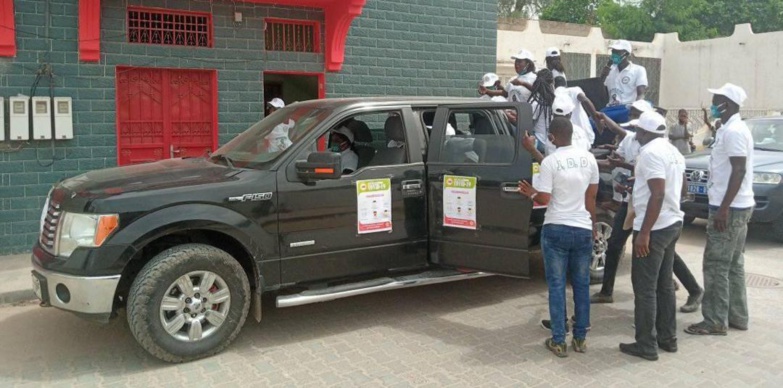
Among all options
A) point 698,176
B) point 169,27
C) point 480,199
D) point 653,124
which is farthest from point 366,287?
point 698,176

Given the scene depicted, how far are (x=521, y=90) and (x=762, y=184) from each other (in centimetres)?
375

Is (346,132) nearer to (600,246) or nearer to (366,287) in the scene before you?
(366,287)

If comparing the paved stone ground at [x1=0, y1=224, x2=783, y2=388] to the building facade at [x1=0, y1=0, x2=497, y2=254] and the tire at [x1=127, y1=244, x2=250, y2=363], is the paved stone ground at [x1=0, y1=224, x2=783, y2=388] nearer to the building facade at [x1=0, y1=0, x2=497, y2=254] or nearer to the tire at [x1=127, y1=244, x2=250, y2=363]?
the tire at [x1=127, y1=244, x2=250, y2=363]

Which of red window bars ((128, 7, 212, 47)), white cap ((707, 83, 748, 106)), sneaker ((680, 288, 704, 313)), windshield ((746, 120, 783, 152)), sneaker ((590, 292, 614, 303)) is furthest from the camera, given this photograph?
windshield ((746, 120, 783, 152))

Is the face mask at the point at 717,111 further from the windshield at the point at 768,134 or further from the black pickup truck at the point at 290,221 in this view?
the windshield at the point at 768,134

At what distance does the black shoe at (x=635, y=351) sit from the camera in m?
4.59

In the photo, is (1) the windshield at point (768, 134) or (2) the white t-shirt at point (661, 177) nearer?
(2) the white t-shirt at point (661, 177)

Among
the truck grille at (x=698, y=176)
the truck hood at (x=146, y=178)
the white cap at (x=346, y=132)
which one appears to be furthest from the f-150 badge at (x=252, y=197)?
the truck grille at (x=698, y=176)

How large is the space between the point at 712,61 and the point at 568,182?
1081 inches

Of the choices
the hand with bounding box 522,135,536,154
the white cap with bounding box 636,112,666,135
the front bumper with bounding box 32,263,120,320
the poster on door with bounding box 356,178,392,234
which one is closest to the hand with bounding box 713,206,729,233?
the white cap with bounding box 636,112,666,135

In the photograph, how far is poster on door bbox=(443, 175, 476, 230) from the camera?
5.32 m

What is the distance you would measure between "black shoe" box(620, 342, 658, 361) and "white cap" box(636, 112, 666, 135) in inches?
59.9

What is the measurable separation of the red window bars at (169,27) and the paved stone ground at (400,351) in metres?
3.68

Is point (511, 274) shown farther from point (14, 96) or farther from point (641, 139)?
point (14, 96)
